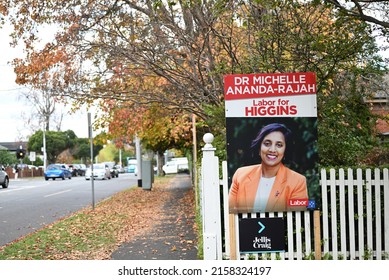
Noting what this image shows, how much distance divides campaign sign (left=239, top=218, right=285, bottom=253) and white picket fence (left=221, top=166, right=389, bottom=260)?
0.08 meters

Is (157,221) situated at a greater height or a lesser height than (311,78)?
lesser

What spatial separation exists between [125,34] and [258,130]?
6338 millimetres

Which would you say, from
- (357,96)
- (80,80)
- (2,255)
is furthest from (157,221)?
(357,96)

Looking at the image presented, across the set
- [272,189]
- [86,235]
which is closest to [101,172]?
[86,235]

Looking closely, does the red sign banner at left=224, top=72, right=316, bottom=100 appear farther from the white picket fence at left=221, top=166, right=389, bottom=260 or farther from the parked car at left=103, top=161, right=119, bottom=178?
the parked car at left=103, top=161, right=119, bottom=178

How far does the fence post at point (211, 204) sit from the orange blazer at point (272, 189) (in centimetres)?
28

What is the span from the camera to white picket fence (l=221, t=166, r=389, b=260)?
22.6ft

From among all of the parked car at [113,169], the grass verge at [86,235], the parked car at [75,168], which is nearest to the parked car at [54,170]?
the parked car at [75,168]

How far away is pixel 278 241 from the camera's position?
682cm

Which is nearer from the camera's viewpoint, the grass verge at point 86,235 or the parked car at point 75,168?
the grass verge at point 86,235

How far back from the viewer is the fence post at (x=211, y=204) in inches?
271

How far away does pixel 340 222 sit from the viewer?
704 cm

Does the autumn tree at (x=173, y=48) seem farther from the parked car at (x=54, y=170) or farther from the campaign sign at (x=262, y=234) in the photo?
the parked car at (x=54, y=170)
